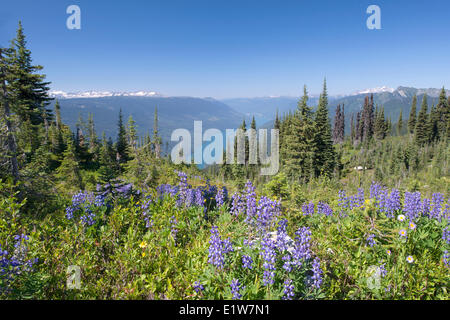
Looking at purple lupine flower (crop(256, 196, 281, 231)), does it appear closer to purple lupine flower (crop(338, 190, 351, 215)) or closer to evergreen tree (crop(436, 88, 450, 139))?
purple lupine flower (crop(338, 190, 351, 215))

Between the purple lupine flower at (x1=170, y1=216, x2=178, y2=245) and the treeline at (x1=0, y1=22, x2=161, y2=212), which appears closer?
the purple lupine flower at (x1=170, y1=216, x2=178, y2=245)

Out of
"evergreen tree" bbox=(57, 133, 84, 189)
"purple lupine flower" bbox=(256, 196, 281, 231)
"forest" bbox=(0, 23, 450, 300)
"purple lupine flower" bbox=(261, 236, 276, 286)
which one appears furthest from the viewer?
"evergreen tree" bbox=(57, 133, 84, 189)

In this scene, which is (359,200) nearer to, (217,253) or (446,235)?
(446,235)

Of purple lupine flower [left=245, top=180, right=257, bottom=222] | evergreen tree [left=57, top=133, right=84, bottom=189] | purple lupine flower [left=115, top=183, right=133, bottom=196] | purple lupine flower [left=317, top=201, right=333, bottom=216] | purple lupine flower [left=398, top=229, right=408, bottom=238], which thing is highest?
purple lupine flower [left=245, top=180, right=257, bottom=222]

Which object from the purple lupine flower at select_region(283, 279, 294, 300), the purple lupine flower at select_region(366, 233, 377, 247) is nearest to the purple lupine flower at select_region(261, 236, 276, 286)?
the purple lupine flower at select_region(283, 279, 294, 300)

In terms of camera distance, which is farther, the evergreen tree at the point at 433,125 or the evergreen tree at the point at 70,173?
the evergreen tree at the point at 433,125

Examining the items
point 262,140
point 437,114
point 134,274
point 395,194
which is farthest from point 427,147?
point 134,274

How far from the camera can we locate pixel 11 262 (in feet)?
9.29

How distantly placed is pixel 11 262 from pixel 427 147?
92.1 metres

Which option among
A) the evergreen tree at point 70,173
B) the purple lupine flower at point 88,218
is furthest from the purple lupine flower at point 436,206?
the evergreen tree at point 70,173

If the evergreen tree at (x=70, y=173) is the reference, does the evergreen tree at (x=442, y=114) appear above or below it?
above

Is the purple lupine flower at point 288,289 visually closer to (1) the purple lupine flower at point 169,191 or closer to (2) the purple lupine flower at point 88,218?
(1) the purple lupine flower at point 169,191

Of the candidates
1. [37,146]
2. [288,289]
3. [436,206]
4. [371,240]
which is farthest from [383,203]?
[37,146]

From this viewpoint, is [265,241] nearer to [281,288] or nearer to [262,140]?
[281,288]
